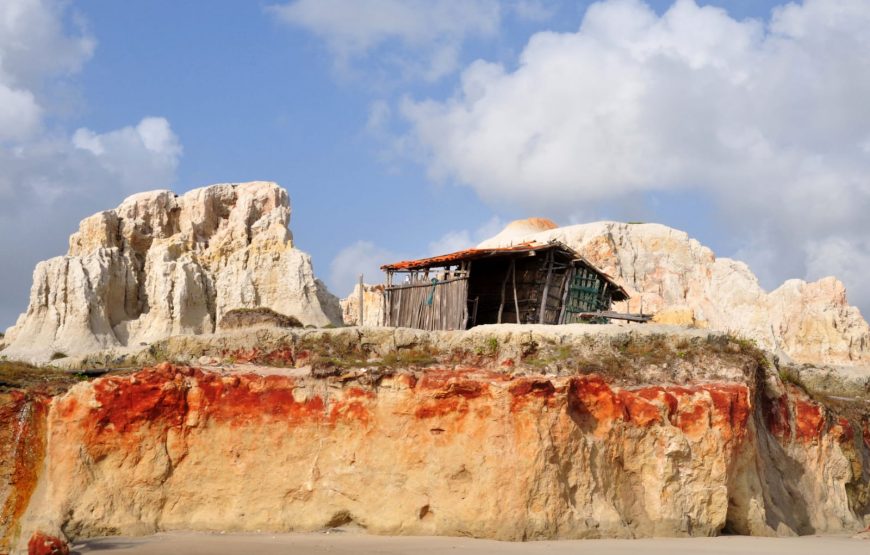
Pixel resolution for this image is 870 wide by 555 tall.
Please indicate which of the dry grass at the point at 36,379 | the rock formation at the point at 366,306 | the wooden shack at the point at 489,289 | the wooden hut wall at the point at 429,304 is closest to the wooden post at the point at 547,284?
the wooden shack at the point at 489,289

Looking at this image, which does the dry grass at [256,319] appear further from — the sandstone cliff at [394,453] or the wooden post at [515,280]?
the sandstone cliff at [394,453]

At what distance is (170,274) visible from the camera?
42500mm

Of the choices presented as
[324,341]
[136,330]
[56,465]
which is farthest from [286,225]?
[56,465]

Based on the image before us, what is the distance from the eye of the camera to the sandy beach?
14164mm

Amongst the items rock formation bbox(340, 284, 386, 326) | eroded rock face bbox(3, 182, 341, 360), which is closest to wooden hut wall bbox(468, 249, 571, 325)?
eroded rock face bbox(3, 182, 341, 360)

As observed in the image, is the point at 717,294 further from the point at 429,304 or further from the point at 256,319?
the point at 256,319

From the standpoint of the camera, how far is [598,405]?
16.7m

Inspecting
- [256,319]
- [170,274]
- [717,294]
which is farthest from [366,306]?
[256,319]

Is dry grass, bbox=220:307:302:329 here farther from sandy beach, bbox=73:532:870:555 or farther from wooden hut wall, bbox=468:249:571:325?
sandy beach, bbox=73:532:870:555

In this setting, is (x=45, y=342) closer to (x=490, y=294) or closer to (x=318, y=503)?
(x=490, y=294)

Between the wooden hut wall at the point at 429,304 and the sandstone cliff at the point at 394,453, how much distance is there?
8.68 metres

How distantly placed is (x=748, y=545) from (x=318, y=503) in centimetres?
772

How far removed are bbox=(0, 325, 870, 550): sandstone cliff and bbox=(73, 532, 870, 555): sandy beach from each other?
1.33ft

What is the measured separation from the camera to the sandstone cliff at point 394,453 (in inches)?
611
